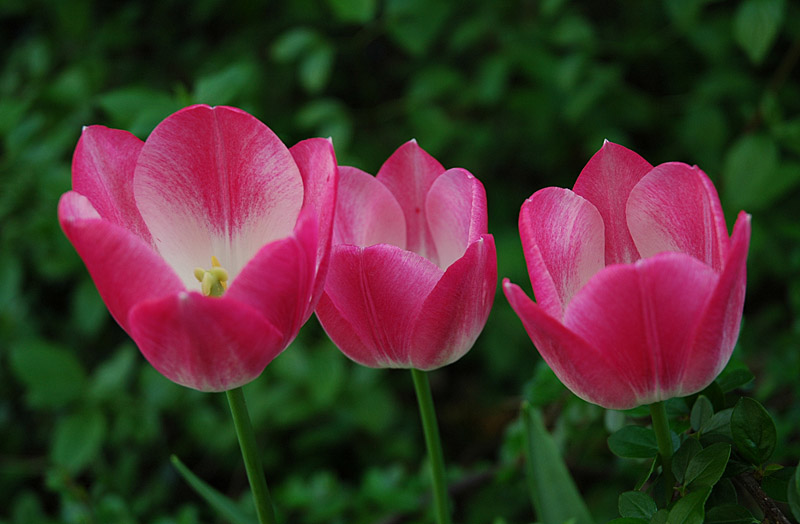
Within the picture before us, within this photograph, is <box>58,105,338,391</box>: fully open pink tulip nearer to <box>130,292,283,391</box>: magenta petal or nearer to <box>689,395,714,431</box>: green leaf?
<box>130,292,283,391</box>: magenta petal

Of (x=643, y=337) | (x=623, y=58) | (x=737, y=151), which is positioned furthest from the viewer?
(x=623, y=58)

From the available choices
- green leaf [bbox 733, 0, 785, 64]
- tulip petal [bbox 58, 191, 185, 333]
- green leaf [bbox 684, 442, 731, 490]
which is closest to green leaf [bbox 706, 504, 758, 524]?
green leaf [bbox 684, 442, 731, 490]

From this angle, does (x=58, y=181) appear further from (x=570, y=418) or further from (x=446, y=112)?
(x=446, y=112)

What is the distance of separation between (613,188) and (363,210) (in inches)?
4.7

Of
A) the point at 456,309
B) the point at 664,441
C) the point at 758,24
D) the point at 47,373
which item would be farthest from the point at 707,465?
the point at 47,373

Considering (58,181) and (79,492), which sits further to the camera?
(58,181)

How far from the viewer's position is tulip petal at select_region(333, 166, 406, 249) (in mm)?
372

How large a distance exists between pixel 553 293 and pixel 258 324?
111 millimetres

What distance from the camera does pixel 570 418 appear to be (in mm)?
626

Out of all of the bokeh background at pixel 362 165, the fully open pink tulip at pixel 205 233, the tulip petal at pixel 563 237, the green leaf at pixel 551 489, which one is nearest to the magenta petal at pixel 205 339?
the fully open pink tulip at pixel 205 233

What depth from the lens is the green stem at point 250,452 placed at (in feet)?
1.01

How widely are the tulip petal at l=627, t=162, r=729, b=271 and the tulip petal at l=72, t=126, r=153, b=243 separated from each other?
224mm

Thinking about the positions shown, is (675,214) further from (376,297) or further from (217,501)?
(217,501)

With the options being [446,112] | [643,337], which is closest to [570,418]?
[643,337]
